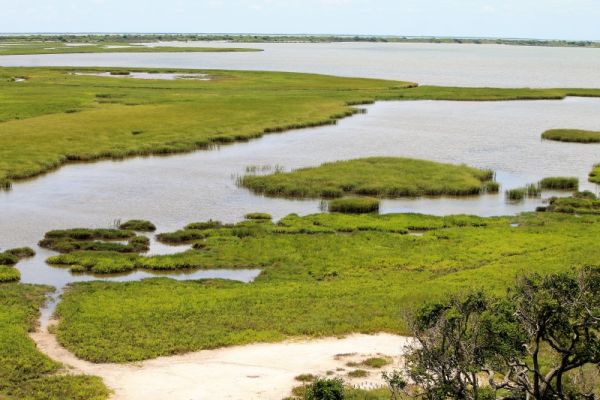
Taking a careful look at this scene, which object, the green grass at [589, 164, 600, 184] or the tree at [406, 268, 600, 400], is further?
the green grass at [589, 164, 600, 184]

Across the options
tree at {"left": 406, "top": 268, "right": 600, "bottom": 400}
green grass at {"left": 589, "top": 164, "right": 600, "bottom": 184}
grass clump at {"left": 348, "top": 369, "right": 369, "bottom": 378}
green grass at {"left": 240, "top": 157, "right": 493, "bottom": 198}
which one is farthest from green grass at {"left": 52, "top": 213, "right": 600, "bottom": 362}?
green grass at {"left": 589, "top": 164, "right": 600, "bottom": 184}

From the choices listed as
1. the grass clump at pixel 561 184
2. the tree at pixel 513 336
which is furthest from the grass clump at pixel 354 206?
the tree at pixel 513 336

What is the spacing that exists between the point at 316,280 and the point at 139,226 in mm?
12538

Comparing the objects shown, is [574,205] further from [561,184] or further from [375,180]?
[375,180]

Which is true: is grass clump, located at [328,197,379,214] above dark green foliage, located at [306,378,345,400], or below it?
below

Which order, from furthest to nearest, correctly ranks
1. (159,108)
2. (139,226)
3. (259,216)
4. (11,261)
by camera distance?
1. (159,108)
2. (259,216)
3. (139,226)
4. (11,261)

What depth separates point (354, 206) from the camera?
44.7 m

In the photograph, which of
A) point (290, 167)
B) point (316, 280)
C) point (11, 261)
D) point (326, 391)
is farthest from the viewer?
point (290, 167)

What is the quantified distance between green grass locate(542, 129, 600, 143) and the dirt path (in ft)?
171

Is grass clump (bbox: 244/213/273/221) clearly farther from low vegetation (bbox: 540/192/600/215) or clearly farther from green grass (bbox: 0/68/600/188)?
green grass (bbox: 0/68/600/188)

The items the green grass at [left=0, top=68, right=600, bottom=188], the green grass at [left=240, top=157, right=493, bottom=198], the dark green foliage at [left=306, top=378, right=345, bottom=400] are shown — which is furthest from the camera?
the green grass at [left=0, top=68, right=600, bottom=188]

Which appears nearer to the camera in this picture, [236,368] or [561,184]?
[236,368]

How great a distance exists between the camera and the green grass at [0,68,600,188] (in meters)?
63.2

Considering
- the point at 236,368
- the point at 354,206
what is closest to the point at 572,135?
the point at 354,206
